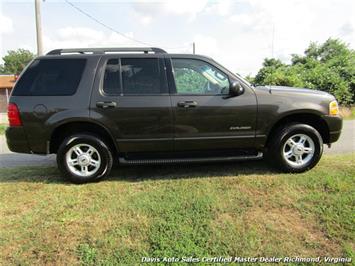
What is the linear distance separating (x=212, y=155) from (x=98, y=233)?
2.21 metres

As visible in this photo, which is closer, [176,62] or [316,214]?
[316,214]

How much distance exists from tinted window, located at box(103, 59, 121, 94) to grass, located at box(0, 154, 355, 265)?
4.45 feet

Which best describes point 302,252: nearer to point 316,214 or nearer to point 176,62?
point 316,214

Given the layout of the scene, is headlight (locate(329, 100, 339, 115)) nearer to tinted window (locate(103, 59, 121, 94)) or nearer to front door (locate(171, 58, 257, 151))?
front door (locate(171, 58, 257, 151))

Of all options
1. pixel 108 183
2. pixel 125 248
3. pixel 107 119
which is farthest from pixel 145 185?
pixel 125 248

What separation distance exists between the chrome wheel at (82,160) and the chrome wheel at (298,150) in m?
2.80

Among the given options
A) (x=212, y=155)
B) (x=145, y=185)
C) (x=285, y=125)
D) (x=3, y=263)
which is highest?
(x=285, y=125)

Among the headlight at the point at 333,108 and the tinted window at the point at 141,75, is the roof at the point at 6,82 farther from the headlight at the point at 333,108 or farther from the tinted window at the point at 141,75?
the headlight at the point at 333,108

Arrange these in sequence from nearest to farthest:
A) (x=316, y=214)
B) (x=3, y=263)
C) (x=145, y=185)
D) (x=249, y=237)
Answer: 1. (x=3, y=263)
2. (x=249, y=237)
3. (x=316, y=214)
4. (x=145, y=185)

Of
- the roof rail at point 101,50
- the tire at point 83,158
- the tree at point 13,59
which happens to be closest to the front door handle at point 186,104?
the roof rail at point 101,50

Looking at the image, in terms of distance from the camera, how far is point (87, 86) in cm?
504

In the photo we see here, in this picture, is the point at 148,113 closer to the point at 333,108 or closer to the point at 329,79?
the point at 333,108

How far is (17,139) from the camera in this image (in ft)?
16.6

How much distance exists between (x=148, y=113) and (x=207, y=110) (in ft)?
2.79
